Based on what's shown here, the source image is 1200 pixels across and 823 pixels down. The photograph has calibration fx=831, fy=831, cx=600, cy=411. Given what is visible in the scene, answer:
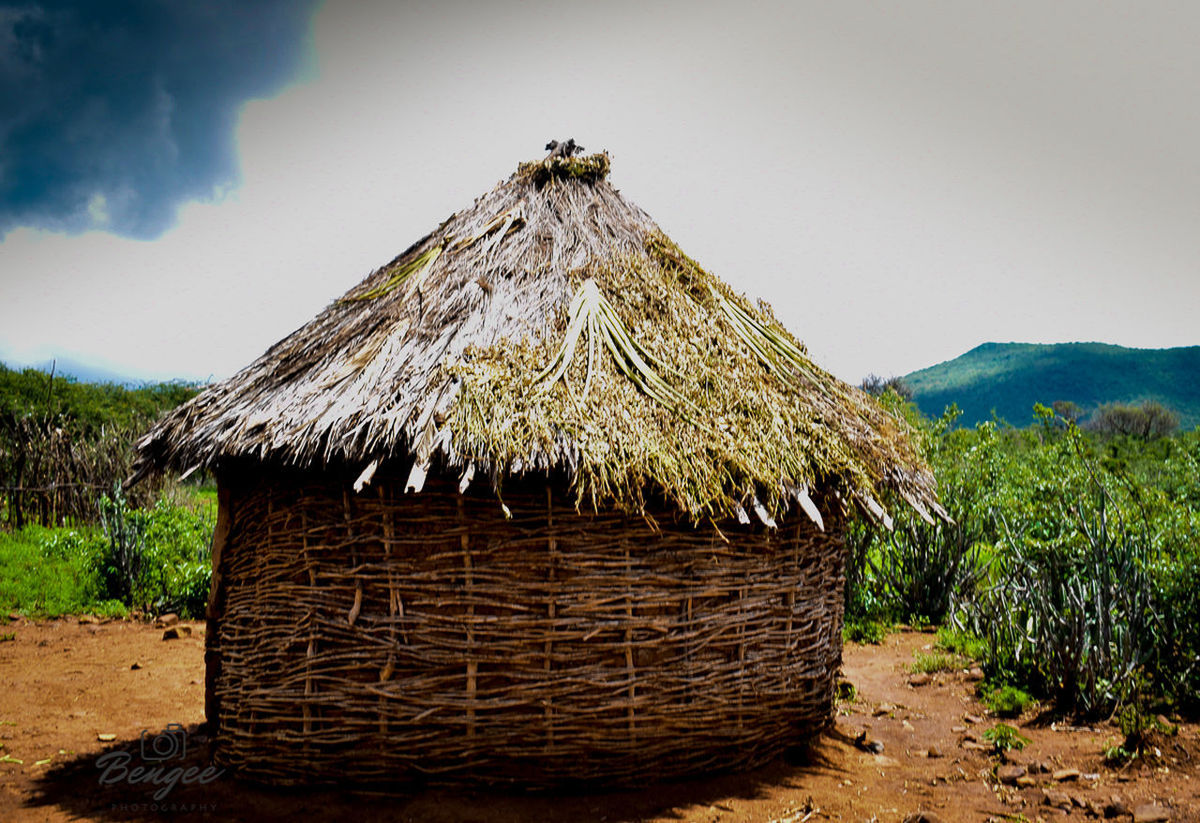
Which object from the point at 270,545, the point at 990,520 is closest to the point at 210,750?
the point at 270,545

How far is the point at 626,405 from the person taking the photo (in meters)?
4.30

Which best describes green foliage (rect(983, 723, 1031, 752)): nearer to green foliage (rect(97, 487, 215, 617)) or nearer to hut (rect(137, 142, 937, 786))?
hut (rect(137, 142, 937, 786))

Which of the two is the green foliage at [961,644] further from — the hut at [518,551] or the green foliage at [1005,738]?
the hut at [518,551]

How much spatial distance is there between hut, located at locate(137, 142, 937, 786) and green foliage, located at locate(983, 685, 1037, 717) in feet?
5.96

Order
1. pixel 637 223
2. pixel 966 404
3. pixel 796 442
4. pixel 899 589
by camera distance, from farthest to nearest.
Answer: pixel 966 404 < pixel 899 589 < pixel 637 223 < pixel 796 442

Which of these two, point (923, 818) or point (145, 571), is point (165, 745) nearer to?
point (923, 818)

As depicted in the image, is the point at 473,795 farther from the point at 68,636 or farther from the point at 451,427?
→ the point at 68,636

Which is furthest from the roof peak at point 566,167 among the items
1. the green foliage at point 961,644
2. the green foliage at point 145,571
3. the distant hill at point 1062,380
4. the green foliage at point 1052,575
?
the distant hill at point 1062,380

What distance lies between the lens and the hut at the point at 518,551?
4082mm

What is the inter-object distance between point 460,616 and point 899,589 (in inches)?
249

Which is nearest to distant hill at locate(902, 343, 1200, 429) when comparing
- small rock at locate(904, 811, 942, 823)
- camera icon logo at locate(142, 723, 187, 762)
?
small rock at locate(904, 811, 942, 823)

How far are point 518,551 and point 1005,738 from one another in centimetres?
333

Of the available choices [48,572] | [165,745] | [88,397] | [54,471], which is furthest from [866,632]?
[88,397]

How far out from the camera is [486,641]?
4.10 meters
